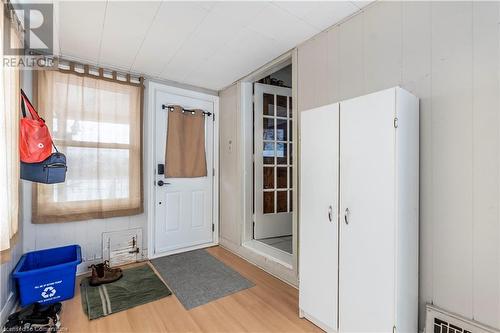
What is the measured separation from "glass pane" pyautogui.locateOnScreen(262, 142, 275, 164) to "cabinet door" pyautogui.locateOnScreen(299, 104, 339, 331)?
1.57m

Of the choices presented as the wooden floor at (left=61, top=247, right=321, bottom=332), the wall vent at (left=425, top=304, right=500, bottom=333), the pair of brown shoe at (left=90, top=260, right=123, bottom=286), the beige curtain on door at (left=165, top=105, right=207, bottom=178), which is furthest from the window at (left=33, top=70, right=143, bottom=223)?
the wall vent at (left=425, top=304, right=500, bottom=333)

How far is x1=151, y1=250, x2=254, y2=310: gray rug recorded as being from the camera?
2352mm

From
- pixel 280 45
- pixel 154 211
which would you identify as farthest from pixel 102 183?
pixel 280 45

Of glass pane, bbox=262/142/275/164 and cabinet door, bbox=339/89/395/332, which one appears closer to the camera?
cabinet door, bbox=339/89/395/332

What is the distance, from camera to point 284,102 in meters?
3.73

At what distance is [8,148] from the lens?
1692 millimetres

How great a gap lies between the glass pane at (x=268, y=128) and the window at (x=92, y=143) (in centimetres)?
168

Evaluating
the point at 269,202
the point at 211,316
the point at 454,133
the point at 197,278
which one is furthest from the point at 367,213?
the point at 269,202

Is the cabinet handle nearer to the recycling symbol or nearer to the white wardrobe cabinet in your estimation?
the white wardrobe cabinet

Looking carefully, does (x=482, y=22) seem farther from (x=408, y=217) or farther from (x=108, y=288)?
(x=108, y=288)

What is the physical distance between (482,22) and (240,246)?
3127 millimetres

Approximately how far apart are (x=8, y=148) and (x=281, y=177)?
115 inches

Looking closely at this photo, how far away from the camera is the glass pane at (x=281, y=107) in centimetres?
368

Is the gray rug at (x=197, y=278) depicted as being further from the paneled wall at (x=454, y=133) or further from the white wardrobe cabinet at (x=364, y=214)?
the paneled wall at (x=454, y=133)
